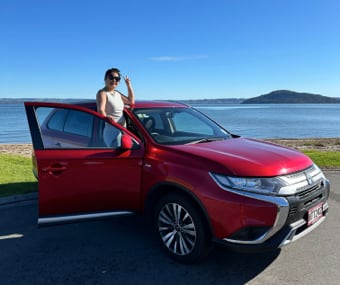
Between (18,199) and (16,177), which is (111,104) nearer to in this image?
(18,199)

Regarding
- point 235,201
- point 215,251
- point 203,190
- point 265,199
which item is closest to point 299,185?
point 265,199

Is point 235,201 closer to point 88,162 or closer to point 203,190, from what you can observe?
point 203,190

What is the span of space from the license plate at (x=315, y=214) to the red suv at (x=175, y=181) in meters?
0.01

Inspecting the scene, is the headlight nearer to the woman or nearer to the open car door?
the open car door

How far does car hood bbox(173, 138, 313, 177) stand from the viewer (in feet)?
10.9

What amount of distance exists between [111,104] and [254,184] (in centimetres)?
211

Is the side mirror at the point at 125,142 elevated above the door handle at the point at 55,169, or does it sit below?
above

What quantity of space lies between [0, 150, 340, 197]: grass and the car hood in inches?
162

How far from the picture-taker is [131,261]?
3.78m

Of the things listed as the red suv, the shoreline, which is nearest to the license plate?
the red suv

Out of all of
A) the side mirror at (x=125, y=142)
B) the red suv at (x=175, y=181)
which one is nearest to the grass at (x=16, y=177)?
the red suv at (x=175, y=181)

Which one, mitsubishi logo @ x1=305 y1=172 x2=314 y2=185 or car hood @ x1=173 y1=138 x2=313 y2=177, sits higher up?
car hood @ x1=173 y1=138 x2=313 y2=177

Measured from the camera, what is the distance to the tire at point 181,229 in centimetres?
347

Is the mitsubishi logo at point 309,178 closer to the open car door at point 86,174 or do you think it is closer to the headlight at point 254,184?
the headlight at point 254,184
